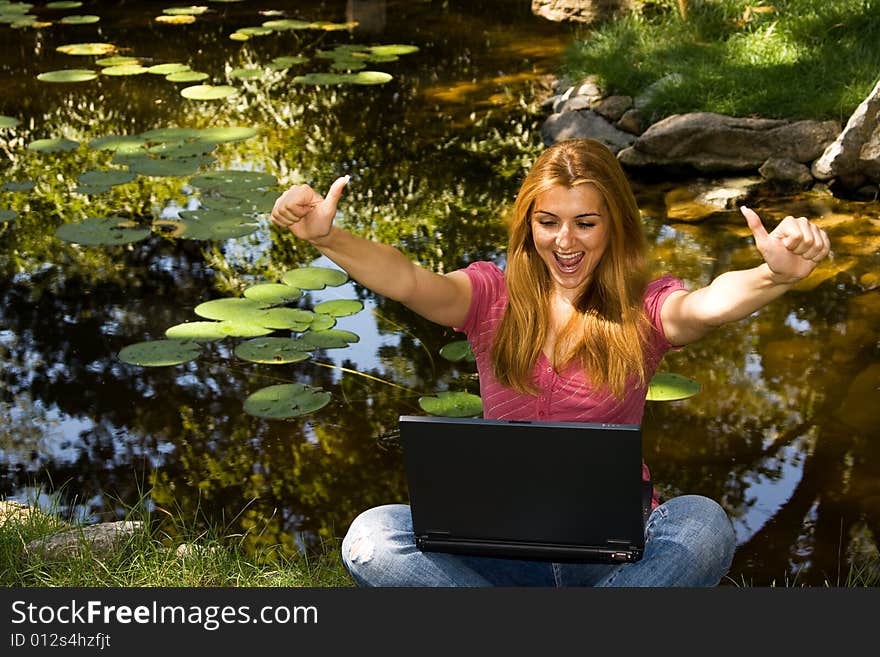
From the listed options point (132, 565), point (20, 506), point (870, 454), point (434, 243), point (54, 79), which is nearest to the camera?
point (132, 565)

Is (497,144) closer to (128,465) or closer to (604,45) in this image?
(604,45)

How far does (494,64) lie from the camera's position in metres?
6.81

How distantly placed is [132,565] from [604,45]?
4.52 meters

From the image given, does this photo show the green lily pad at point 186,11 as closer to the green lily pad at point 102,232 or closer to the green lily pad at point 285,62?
the green lily pad at point 285,62

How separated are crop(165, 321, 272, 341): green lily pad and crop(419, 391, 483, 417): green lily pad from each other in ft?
2.05

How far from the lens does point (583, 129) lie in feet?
17.9

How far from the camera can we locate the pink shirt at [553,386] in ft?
6.87

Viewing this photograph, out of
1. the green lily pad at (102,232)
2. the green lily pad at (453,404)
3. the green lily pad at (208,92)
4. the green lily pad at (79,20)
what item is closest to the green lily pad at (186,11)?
the green lily pad at (79,20)

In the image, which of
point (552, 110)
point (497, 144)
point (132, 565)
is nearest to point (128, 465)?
point (132, 565)

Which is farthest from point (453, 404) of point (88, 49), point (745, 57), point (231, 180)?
point (88, 49)

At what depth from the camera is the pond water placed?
3029 mm

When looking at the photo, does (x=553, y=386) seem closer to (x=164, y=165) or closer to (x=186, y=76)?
(x=164, y=165)

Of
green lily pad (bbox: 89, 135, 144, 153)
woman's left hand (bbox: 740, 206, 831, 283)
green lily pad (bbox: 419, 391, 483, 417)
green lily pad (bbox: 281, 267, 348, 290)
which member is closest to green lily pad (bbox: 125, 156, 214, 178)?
green lily pad (bbox: 89, 135, 144, 153)

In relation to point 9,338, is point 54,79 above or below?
above
